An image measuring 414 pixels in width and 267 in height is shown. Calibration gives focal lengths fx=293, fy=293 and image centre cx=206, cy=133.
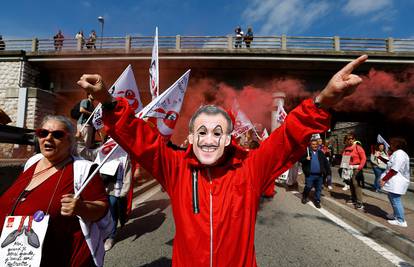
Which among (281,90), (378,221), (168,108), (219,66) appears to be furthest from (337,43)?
(168,108)

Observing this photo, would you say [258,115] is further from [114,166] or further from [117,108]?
[117,108]

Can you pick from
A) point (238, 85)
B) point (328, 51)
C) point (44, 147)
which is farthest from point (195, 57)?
point (44, 147)

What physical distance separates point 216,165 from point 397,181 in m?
5.19

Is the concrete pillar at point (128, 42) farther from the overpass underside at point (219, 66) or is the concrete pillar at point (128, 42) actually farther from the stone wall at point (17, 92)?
the stone wall at point (17, 92)

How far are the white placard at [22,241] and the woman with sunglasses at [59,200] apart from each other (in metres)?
0.07

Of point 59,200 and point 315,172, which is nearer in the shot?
point 59,200

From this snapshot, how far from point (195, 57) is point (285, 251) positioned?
15.3 metres

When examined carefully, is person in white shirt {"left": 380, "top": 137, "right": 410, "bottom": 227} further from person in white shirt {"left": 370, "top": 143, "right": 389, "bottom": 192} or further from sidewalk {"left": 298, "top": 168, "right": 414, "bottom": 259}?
person in white shirt {"left": 370, "top": 143, "right": 389, "bottom": 192}

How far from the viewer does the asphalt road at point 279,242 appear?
12.3ft

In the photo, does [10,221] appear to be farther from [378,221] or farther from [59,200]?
[378,221]

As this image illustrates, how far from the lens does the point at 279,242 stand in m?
4.53

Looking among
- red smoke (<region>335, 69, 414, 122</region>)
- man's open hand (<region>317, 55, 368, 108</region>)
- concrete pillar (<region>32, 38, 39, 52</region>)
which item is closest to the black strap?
man's open hand (<region>317, 55, 368, 108</region>)

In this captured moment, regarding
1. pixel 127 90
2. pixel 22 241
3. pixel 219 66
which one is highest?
pixel 219 66

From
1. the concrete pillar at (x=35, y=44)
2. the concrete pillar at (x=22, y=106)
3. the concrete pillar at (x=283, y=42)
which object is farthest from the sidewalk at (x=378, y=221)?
the concrete pillar at (x=35, y=44)
